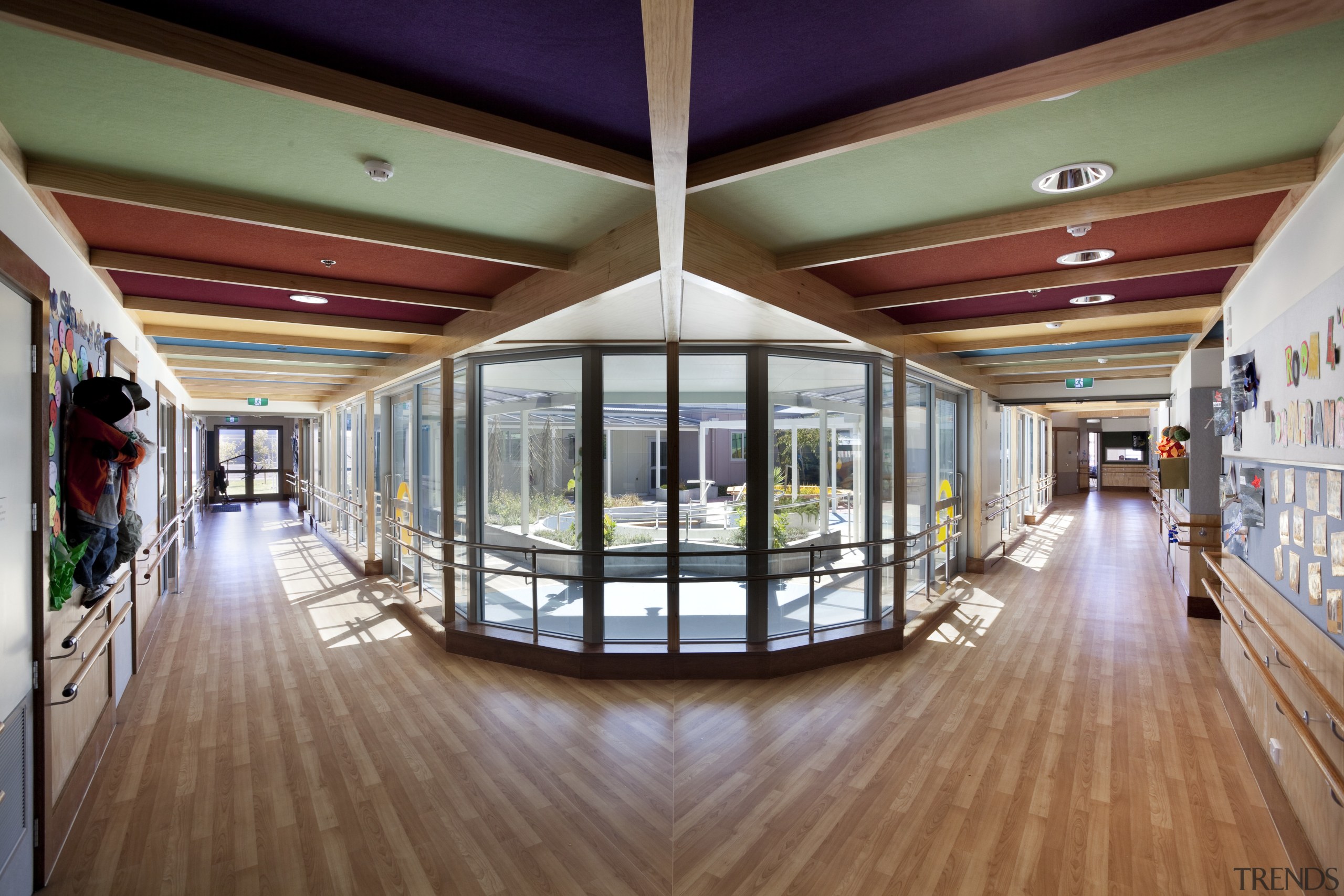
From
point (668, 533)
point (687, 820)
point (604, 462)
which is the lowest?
point (687, 820)

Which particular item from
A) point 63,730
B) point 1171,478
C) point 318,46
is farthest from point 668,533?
point 1171,478

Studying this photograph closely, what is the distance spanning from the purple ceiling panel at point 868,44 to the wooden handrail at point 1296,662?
2.07 metres

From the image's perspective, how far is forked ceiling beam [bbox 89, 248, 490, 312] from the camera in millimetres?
3311

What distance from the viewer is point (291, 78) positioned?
5.51 feet

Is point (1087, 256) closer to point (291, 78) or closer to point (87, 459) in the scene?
point (291, 78)

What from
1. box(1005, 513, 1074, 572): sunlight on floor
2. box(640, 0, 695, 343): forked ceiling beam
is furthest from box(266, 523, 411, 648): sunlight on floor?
box(1005, 513, 1074, 572): sunlight on floor

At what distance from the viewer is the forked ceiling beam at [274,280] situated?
3.31 meters

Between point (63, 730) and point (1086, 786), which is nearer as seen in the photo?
point (63, 730)

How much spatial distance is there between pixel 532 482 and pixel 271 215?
2.81 metres

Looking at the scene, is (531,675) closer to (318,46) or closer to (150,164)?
(150,164)

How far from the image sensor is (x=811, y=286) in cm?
395

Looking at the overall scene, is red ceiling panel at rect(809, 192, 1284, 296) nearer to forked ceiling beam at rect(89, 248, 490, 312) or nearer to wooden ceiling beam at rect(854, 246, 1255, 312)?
wooden ceiling beam at rect(854, 246, 1255, 312)

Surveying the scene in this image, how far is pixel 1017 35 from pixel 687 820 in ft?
9.72

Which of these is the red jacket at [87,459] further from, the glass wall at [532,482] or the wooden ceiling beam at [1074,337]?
the wooden ceiling beam at [1074,337]
